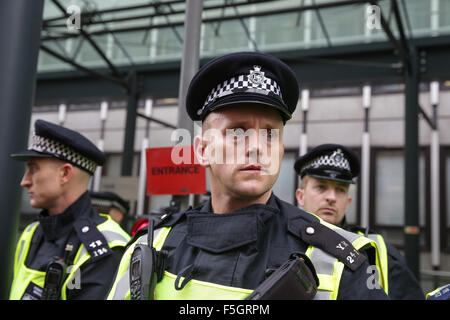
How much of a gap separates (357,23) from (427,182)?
401 centimetres

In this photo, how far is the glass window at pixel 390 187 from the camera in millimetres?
9227

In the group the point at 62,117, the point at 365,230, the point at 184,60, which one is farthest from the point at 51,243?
the point at 62,117

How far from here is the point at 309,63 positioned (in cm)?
745

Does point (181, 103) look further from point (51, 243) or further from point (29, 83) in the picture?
point (51, 243)

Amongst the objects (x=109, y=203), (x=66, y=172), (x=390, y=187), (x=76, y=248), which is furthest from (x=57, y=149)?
(x=390, y=187)

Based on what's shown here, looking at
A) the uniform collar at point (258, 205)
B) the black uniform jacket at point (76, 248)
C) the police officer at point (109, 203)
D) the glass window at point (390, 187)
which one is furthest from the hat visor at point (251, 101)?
the glass window at point (390, 187)

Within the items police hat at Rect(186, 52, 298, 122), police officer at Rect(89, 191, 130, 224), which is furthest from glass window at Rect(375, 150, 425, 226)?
police hat at Rect(186, 52, 298, 122)

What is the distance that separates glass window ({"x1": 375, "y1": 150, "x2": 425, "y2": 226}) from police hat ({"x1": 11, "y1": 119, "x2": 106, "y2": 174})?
8.13 meters

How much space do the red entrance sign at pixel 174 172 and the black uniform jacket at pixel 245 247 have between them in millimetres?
1227

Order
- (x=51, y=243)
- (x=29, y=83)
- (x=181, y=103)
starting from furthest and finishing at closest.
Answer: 1. (x=181, y=103)
2. (x=51, y=243)
3. (x=29, y=83)

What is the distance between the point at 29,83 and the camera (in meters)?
1.97

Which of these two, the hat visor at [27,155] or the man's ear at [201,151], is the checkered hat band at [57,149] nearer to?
the hat visor at [27,155]

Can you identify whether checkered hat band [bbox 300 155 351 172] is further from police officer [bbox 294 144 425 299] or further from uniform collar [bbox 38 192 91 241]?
uniform collar [bbox 38 192 91 241]

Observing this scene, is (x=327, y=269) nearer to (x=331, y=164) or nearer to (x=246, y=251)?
(x=246, y=251)
